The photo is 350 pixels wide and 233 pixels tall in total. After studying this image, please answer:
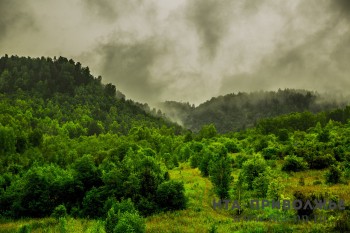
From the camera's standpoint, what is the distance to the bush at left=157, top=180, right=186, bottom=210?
38000mm

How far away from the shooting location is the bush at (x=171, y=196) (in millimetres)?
38000

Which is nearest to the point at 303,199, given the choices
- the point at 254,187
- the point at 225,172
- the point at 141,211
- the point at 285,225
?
the point at 285,225

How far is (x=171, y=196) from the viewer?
125 ft

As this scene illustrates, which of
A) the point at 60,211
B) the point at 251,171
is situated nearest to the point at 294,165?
the point at 251,171

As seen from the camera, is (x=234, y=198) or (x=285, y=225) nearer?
(x=285, y=225)

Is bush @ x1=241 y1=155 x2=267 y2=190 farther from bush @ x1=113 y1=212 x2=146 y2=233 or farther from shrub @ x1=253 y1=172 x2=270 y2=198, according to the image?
bush @ x1=113 y1=212 x2=146 y2=233

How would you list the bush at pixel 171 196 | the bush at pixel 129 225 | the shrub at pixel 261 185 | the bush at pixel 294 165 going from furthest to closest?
the bush at pixel 294 165 → the shrub at pixel 261 185 → the bush at pixel 171 196 → the bush at pixel 129 225

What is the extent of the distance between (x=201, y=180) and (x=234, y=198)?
52.5ft

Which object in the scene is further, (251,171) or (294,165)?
(294,165)

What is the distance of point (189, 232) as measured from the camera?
2894 cm

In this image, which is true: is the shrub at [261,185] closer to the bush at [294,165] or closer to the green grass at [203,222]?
the green grass at [203,222]

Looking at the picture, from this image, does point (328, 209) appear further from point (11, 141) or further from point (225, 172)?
point (11, 141)

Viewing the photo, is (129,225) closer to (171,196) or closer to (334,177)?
(171,196)

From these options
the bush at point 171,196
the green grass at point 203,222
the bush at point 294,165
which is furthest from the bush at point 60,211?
the bush at point 294,165
